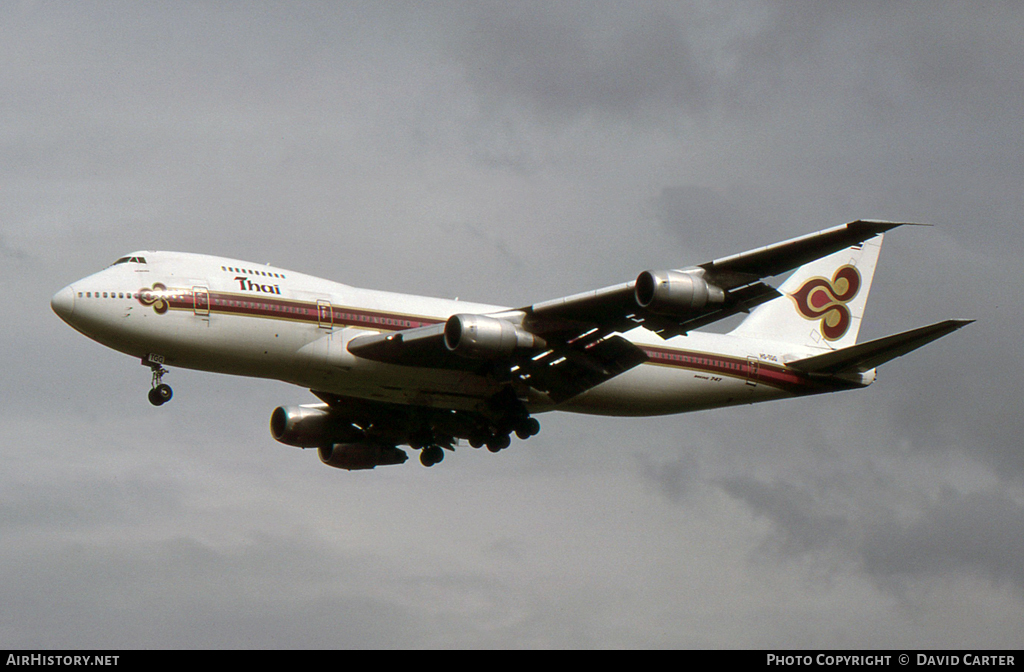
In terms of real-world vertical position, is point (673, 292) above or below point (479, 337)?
below

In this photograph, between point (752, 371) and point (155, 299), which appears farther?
point (752, 371)

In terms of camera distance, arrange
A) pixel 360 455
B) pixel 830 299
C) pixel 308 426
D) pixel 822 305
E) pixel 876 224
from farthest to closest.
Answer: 1. pixel 830 299
2. pixel 822 305
3. pixel 360 455
4. pixel 308 426
5. pixel 876 224

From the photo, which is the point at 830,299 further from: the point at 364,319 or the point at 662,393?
the point at 364,319

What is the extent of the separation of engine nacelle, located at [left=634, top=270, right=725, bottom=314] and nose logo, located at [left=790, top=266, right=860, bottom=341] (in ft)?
54.2

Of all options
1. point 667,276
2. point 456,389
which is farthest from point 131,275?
point 667,276

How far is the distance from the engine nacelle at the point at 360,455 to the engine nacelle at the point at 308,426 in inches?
33.4

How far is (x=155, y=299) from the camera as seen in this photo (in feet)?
121

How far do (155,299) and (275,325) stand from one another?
3.76m

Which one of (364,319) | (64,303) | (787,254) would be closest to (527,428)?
(364,319)

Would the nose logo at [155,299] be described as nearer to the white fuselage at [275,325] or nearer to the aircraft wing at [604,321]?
the white fuselage at [275,325]

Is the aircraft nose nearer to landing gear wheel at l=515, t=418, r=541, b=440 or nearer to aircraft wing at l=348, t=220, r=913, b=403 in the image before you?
aircraft wing at l=348, t=220, r=913, b=403
